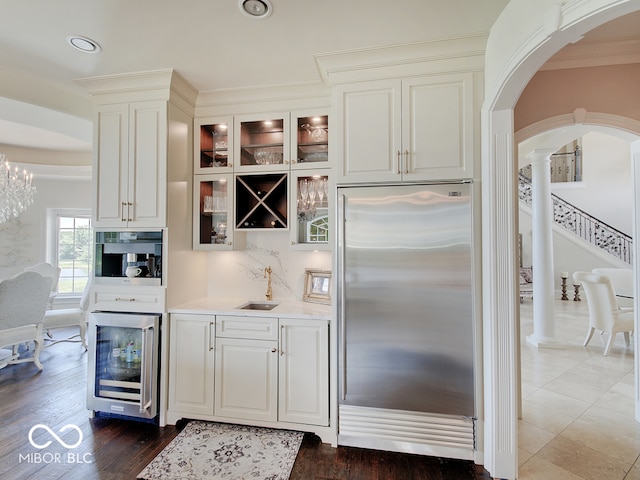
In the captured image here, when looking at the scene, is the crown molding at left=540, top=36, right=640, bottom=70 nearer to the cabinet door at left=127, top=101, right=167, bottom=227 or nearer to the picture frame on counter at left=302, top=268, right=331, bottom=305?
the picture frame on counter at left=302, top=268, right=331, bottom=305

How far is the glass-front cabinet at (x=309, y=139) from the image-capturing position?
8.71 ft

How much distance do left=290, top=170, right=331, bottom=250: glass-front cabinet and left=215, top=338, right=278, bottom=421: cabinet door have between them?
90 cm

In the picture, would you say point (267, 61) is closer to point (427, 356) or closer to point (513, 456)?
point (427, 356)

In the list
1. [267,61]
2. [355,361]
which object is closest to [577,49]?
[267,61]

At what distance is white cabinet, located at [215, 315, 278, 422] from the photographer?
2.38m

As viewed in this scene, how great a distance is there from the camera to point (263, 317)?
2.40 metres

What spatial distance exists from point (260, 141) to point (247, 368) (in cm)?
197

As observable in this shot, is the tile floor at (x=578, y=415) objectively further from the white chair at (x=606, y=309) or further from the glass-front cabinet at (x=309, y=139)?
the glass-front cabinet at (x=309, y=139)

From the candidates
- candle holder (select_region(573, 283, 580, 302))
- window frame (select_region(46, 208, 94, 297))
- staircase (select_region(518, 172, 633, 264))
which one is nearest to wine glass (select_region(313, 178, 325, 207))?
window frame (select_region(46, 208, 94, 297))

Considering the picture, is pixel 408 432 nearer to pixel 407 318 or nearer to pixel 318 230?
pixel 407 318

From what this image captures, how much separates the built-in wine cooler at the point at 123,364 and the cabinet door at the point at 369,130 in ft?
6.62

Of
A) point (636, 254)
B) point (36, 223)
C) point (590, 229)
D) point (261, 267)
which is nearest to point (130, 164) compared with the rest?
point (261, 267)

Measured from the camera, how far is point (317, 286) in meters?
2.85

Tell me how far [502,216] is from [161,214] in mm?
2524
